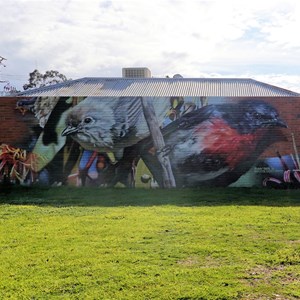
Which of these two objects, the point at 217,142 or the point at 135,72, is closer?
the point at 217,142

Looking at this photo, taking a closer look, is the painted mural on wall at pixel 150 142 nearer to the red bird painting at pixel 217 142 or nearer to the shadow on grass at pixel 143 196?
the red bird painting at pixel 217 142

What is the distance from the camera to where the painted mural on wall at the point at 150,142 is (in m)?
12.1

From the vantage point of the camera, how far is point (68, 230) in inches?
271

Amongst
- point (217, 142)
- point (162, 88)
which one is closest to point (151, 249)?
point (217, 142)

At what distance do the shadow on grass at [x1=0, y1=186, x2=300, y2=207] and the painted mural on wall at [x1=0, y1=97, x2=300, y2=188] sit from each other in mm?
506

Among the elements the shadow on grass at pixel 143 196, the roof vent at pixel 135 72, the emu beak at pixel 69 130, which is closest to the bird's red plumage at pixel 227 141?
the shadow on grass at pixel 143 196

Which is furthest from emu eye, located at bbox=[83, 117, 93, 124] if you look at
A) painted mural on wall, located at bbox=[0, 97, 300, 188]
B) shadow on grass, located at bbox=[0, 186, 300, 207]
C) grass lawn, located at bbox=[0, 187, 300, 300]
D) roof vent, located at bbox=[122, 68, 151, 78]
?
roof vent, located at bbox=[122, 68, 151, 78]

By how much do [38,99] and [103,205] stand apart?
4.71m

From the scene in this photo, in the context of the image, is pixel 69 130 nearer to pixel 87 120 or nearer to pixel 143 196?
pixel 87 120

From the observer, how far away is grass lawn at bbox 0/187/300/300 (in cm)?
413

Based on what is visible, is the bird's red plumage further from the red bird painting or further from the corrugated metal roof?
the corrugated metal roof

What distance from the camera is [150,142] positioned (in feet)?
40.4

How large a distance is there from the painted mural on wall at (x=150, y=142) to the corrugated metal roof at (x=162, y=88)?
1.43m

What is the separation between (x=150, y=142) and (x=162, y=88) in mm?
3082
